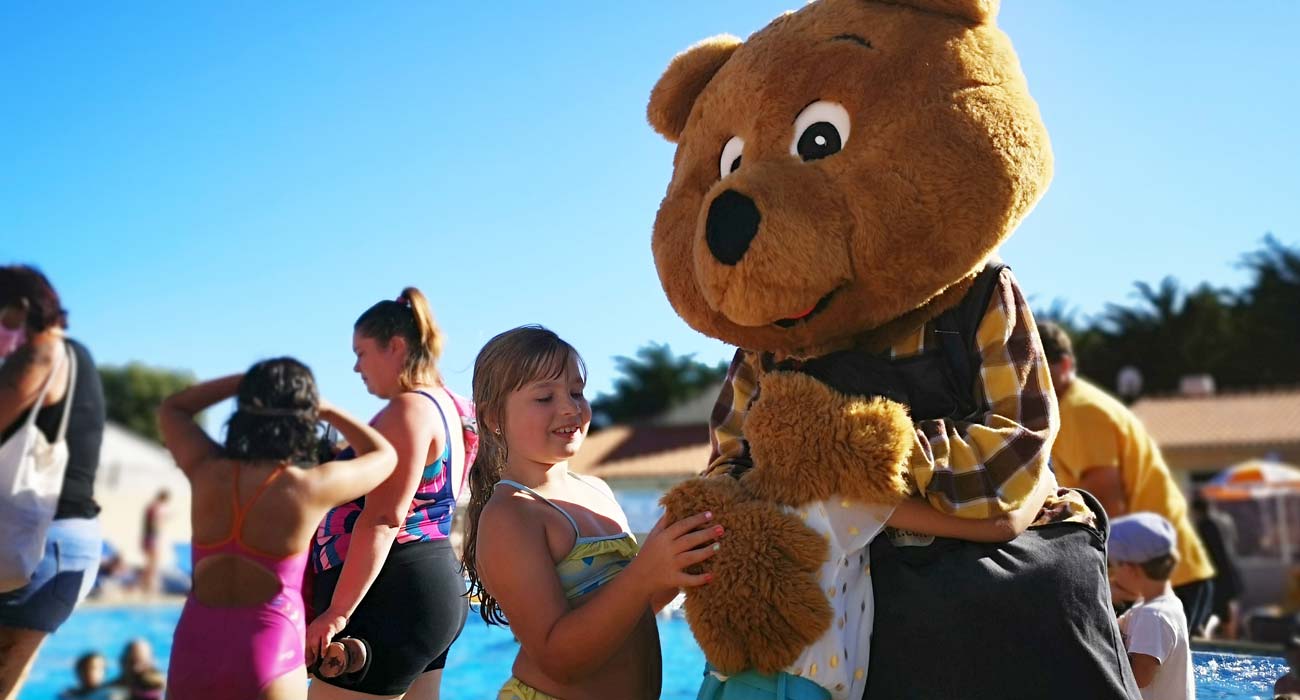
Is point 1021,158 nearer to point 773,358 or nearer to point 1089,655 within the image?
point 773,358

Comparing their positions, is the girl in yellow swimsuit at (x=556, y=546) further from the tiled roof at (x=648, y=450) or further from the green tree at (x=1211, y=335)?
the green tree at (x=1211, y=335)

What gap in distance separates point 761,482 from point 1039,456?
0.49 meters

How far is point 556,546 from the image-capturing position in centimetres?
223

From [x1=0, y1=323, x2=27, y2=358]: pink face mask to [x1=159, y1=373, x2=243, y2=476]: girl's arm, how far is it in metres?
0.92

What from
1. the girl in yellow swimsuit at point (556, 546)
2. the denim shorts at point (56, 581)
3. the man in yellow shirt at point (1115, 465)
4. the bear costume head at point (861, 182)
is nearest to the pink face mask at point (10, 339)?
the denim shorts at point (56, 581)

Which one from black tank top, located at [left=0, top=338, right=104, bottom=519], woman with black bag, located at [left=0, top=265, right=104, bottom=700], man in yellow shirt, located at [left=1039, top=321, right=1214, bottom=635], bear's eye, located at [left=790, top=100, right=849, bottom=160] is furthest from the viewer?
man in yellow shirt, located at [left=1039, top=321, right=1214, bottom=635]

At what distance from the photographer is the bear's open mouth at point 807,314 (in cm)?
205

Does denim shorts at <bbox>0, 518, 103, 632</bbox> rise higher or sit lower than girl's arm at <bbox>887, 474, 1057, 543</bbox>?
lower

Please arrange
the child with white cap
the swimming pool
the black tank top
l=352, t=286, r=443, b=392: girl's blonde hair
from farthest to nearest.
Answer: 1. the black tank top
2. l=352, t=286, r=443, b=392: girl's blonde hair
3. the swimming pool
4. the child with white cap

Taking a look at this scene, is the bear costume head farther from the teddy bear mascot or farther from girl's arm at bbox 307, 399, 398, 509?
girl's arm at bbox 307, 399, 398, 509

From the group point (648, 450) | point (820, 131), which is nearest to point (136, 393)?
point (648, 450)

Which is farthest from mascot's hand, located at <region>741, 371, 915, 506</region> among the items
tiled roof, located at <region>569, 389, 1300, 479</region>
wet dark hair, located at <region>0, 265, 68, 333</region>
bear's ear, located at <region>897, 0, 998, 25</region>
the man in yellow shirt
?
tiled roof, located at <region>569, 389, 1300, 479</region>

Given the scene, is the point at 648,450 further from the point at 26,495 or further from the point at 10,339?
the point at 26,495

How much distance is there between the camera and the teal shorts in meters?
1.83
